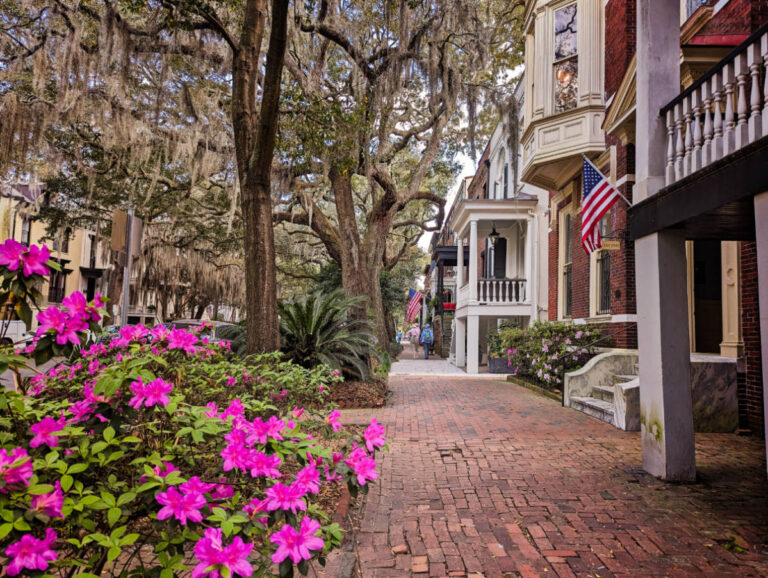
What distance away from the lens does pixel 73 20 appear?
10.5 m

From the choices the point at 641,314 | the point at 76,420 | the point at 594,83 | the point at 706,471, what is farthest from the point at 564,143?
the point at 76,420

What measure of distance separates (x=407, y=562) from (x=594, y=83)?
11.1m

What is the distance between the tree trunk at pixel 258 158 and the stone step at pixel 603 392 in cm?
567

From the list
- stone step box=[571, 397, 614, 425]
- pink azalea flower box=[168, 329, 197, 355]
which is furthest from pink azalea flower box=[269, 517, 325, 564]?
stone step box=[571, 397, 614, 425]

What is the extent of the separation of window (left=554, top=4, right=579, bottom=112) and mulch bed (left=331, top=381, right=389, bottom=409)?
7744 mm

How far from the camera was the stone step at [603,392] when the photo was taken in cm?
888

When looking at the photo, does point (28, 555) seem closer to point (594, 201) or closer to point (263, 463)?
point (263, 463)

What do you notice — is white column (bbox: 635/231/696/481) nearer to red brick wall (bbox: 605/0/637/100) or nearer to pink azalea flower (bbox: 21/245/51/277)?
pink azalea flower (bbox: 21/245/51/277)

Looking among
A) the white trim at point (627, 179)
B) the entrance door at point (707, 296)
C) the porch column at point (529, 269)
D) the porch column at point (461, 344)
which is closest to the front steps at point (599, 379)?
the entrance door at point (707, 296)

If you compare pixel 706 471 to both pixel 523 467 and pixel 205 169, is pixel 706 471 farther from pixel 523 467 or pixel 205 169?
pixel 205 169

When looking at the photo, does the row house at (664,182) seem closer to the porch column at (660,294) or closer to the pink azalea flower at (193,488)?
the porch column at (660,294)

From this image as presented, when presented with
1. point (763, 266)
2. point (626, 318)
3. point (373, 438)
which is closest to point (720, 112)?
point (763, 266)

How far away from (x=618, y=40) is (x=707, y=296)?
18.2 feet

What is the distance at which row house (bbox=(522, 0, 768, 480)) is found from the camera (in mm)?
4637
